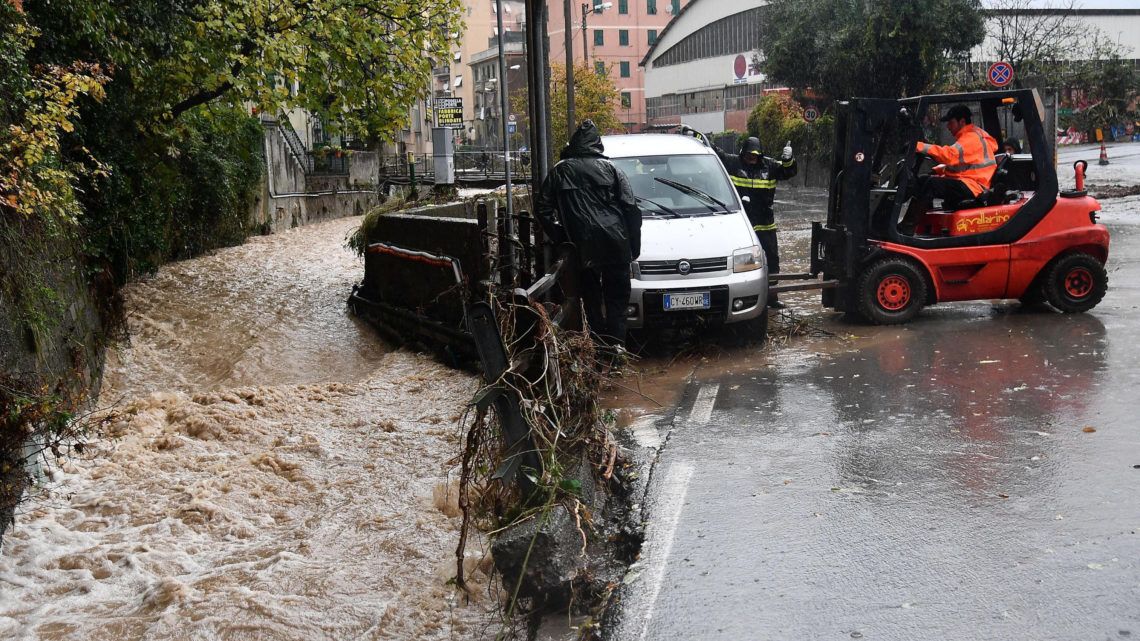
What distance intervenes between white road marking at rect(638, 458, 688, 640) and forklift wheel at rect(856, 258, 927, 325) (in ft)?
15.7

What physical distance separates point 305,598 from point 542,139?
5393 millimetres

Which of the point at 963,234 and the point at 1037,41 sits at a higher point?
the point at 1037,41

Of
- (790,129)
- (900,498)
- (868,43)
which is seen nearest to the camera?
(900,498)

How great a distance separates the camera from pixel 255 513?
6301 millimetres

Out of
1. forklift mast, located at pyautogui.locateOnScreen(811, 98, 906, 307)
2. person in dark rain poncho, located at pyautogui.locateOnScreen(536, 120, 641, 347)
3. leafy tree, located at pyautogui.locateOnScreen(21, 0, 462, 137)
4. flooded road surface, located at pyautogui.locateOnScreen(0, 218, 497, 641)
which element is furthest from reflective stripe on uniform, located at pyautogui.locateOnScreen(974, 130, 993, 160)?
leafy tree, located at pyautogui.locateOnScreen(21, 0, 462, 137)

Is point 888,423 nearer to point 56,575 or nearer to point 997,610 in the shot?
point 997,610

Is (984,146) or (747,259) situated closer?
(747,259)

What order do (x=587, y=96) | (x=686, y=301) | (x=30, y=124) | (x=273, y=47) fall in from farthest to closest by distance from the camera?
(x=587, y=96) → (x=273, y=47) → (x=686, y=301) → (x=30, y=124)

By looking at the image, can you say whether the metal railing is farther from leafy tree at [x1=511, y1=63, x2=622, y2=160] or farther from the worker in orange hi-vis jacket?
leafy tree at [x1=511, y1=63, x2=622, y2=160]

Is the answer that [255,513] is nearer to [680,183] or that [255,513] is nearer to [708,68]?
[680,183]

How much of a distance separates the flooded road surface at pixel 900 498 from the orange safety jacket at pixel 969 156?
1856 mm

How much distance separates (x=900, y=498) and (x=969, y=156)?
5738mm

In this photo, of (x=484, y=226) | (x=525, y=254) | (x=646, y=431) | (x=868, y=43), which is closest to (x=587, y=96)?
(x=868, y=43)

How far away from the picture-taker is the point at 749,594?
4.50 m
